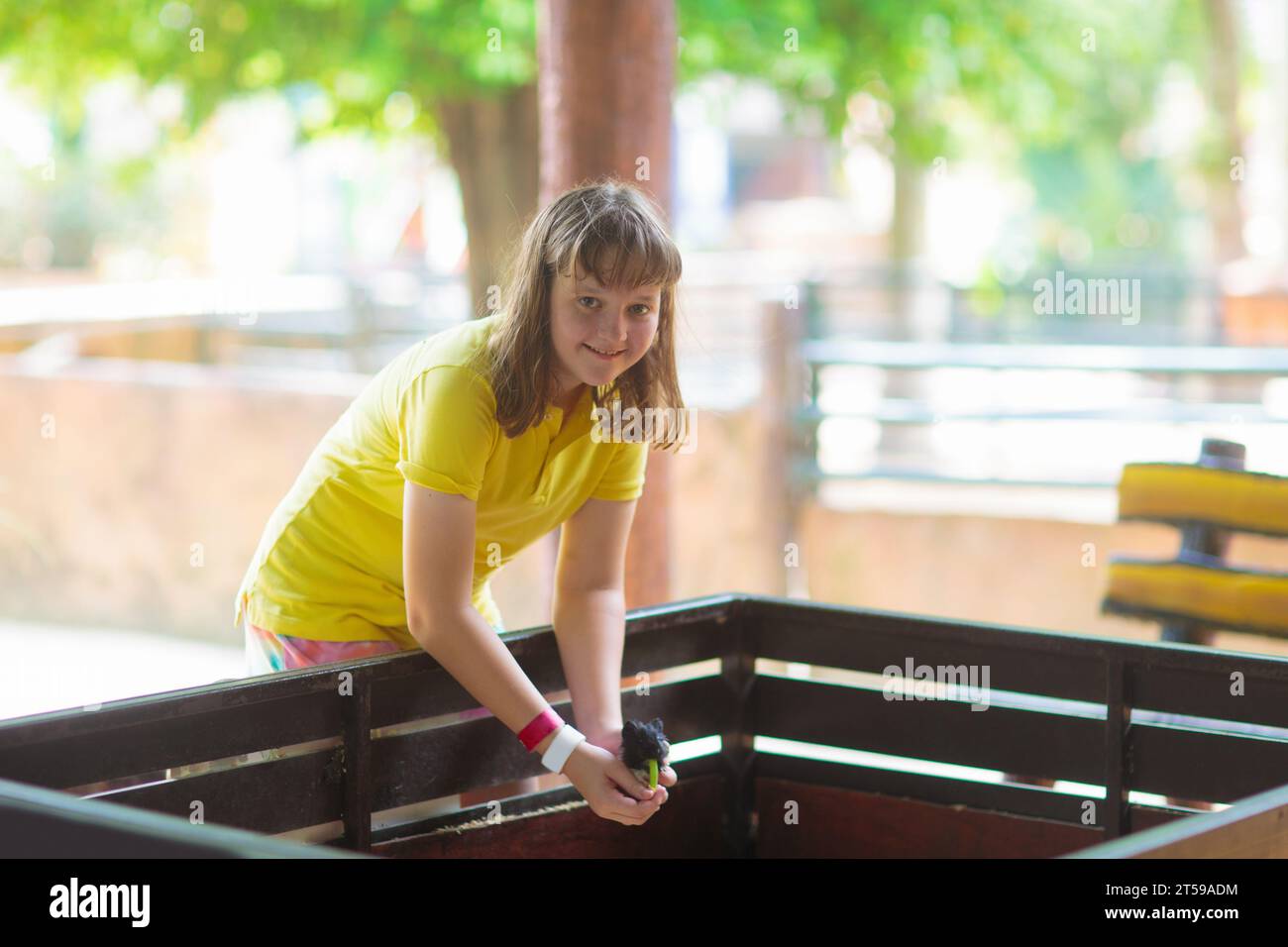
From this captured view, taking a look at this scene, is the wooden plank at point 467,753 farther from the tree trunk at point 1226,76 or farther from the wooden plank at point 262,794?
the tree trunk at point 1226,76

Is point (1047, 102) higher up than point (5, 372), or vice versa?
point (1047, 102)

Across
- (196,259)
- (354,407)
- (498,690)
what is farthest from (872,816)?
(196,259)

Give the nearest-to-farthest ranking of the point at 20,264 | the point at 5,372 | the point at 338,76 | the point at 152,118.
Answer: the point at 338,76
the point at 5,372
the point at 152,118
the point at 20,264

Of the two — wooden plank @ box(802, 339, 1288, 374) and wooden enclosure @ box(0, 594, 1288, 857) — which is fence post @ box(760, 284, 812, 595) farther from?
wooden enclosure @ box(0, 594, 1288, 857)

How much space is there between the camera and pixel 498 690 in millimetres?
2219

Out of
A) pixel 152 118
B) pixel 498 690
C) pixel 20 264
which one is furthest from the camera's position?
pixel 20 264

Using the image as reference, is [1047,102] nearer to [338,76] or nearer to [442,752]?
[338,76]

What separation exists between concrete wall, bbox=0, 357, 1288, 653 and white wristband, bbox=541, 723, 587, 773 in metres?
3.64

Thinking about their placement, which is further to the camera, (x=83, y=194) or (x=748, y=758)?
(x=83, y=194)

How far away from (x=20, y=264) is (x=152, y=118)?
17.3 m

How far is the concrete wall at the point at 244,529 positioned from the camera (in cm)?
615

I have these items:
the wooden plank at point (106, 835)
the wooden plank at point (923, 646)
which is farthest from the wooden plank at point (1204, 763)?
the wooden plank at point (106, 835)

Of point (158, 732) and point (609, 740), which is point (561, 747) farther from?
point (158, 732)

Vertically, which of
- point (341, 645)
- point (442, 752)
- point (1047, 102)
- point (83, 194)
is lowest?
point (442, 752)
